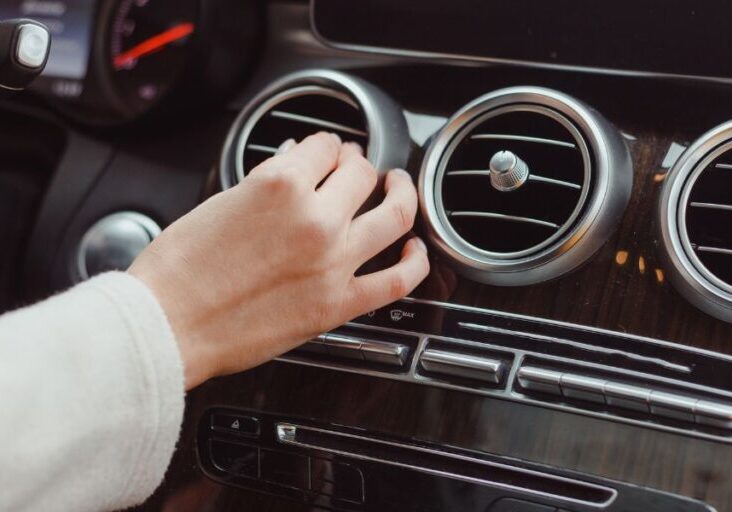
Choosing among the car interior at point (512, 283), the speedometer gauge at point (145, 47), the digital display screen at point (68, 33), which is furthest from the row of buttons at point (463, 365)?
the digital display screen at point (68, 33)

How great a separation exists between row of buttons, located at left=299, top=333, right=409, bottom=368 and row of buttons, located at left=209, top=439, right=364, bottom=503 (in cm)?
10

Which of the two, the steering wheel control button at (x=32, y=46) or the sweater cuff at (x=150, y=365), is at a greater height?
the steering wheel control button at (x=32, y=46)

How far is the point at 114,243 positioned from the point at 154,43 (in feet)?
0.85

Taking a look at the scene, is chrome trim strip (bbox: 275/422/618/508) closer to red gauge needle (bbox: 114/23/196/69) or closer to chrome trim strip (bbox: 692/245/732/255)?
chrome trim strip (bbox: 692/245/732/255)

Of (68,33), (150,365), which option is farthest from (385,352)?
(68,33)

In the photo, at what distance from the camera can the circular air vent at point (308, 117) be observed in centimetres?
93

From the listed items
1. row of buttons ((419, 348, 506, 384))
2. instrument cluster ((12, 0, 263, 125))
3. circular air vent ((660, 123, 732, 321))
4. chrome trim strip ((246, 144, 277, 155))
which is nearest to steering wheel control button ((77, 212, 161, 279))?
instrument cluster ((12, 0, 263, 125))

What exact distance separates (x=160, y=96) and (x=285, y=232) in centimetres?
48

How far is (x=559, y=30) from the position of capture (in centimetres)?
93

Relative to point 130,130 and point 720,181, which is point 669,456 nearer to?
point 720,181

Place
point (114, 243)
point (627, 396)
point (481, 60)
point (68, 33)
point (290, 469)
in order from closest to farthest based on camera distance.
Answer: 1. point (627, 396)
2. point (290, 469)
3. point (481, 60)
4. point (114, 243)
5. point (68, 33)

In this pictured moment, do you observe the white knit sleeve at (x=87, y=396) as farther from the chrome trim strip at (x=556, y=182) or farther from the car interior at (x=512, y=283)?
the chrome trim strip at (x=556, y=182)

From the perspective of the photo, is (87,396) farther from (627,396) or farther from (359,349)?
(627,396)

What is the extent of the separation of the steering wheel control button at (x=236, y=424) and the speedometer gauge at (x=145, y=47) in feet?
1.41
